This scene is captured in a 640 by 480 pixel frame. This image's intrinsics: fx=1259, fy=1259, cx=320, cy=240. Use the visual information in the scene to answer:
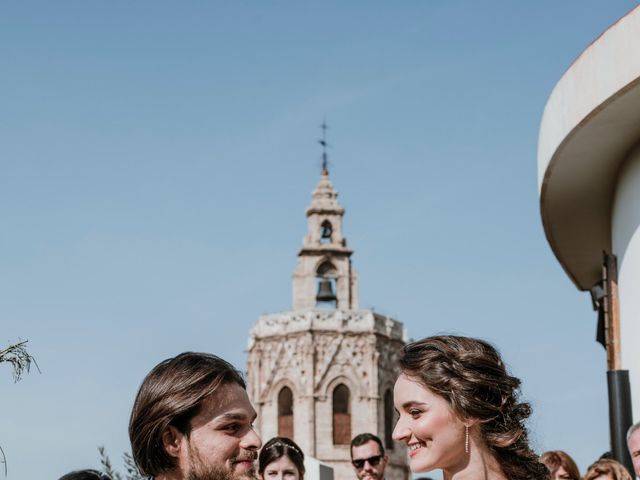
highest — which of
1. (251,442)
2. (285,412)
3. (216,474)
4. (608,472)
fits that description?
(285,412)

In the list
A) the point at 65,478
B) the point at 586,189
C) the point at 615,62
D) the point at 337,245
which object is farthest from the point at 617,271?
the point at 337,245

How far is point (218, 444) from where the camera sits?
4.03 meters

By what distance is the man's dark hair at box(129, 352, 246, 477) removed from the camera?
404cm

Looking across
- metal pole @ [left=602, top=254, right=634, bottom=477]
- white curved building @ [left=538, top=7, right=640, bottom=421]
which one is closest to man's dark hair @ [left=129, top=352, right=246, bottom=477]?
white curved building @ [left=538, top=7, right=640, bottom=421]

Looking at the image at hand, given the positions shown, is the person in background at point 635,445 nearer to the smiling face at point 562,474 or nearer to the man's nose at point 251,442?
the smiling face at point 562,474

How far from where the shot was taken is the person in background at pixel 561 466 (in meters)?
8.10

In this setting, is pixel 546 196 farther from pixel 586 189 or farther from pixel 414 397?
pixel 414 397

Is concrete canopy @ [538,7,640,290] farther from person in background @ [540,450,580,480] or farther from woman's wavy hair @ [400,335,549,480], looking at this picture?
woman's wavy hair @ [400,335,549,480]

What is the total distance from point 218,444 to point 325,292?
6551 cm

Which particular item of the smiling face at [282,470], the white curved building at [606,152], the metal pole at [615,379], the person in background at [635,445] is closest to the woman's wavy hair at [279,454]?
the smiling face at [282,470]

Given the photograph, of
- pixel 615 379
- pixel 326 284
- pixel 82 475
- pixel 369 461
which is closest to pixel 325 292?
pixel 326 284

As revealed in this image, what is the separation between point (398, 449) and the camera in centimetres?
7069

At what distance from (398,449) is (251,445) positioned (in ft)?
222

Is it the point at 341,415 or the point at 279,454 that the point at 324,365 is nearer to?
the point at 341,415
